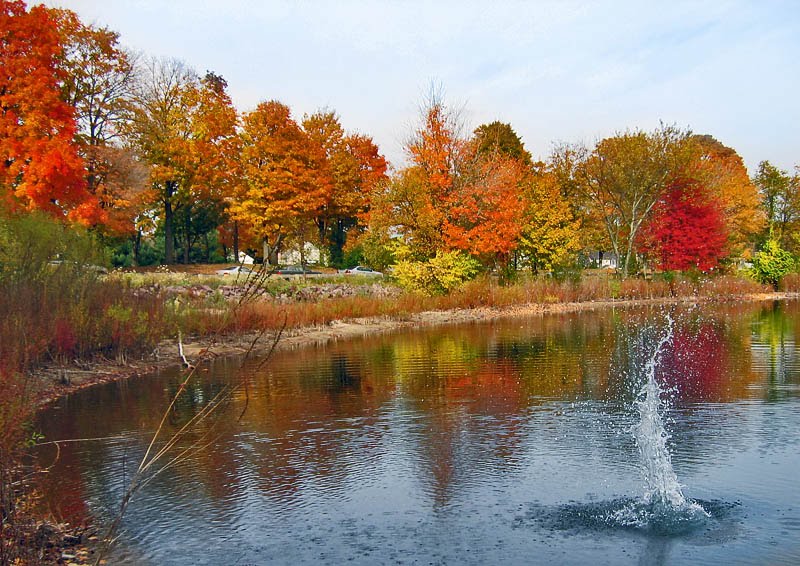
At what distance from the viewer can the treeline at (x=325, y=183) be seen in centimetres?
3719

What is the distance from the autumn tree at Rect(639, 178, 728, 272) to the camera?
1865 inches

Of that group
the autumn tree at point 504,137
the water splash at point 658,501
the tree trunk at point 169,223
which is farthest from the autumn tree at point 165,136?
the water splash at point 658,501

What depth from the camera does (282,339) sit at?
25.3 m

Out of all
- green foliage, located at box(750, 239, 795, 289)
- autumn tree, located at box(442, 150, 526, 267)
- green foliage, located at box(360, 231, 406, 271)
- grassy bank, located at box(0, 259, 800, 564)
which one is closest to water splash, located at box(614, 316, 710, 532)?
grassy bank, located at box(0, 259, 800, 564)

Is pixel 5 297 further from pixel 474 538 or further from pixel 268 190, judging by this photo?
pixel 268 190

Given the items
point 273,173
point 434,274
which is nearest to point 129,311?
point 434,274

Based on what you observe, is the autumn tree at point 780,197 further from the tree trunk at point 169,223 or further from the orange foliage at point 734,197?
the tree trunk at point 169,223

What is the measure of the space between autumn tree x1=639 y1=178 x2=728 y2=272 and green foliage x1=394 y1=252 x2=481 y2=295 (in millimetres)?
16290

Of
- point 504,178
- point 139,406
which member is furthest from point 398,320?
point 139,406

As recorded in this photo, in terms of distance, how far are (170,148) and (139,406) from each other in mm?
43201

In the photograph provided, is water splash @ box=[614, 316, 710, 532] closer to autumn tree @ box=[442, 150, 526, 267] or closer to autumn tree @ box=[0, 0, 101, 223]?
autumn tree @ box=[442, 150, 526, 267]

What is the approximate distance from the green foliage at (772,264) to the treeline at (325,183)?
34cm

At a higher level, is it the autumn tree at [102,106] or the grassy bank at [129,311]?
the autumn tree at [102,106]

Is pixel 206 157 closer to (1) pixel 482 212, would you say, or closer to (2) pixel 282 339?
(1) pixel 482 212
